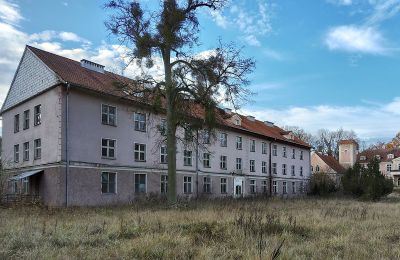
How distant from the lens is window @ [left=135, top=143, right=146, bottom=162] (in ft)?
118

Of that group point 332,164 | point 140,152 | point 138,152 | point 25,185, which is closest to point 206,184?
point 140,152

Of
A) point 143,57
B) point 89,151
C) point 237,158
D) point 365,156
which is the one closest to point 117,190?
point 89,151

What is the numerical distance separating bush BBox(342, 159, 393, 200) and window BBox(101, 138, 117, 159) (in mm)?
26155

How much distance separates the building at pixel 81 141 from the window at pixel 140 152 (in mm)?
85

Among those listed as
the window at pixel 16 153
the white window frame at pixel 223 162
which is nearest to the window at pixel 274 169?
the white window frame at pixel 223 162

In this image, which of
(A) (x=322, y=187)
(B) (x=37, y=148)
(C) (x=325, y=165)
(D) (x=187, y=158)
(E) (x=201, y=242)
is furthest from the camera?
(C) (x=325, y=165)

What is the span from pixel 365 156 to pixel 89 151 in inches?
3663

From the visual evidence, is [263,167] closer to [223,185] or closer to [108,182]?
[223,185]

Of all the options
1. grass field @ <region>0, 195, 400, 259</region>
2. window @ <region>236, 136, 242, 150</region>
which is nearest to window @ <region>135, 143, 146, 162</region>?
window @ <region>236, 136, 242, 150</region>

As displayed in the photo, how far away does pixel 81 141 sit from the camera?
31.3 meters

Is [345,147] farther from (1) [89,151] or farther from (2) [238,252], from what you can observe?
(2) [238,252]

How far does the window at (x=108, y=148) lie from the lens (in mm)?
32875

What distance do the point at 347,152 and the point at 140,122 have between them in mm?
74113

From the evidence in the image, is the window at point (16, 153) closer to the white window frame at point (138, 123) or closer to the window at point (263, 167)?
the white window frame at point (138, 123)
